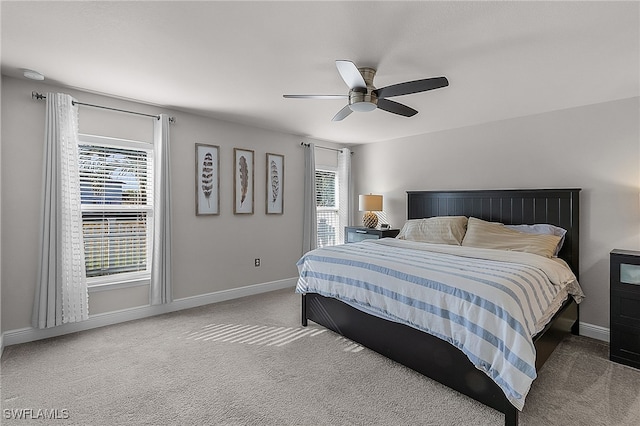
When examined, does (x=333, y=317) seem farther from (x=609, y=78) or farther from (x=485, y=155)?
(x=609, y=78)

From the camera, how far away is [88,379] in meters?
2.32

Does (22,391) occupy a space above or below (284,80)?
below

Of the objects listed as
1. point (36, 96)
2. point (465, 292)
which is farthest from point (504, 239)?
point (36, 96)

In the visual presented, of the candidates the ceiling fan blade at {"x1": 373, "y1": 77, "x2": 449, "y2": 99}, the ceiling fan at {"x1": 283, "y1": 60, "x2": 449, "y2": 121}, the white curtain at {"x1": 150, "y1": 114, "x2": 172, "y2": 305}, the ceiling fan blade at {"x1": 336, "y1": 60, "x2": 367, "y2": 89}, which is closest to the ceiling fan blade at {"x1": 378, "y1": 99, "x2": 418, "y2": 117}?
the ceiling fan at {"x1": 283, "y1": 60, "x2": 449, "y2": 121}

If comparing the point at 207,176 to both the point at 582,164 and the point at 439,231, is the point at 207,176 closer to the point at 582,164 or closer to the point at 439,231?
the point at 439,231

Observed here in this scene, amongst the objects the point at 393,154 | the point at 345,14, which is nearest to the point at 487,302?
the point at 345,14

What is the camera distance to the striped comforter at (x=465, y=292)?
1.82 meters

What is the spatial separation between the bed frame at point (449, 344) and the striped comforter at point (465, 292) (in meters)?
0.11

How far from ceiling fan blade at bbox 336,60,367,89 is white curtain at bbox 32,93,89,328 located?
2.72 m

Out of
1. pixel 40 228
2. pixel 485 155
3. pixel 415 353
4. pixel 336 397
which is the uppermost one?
pixel 485 155

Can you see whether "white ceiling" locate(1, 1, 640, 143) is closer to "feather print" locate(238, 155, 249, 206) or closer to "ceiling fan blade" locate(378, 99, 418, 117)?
"ceiling fan blade" locate(378, 99, 418, 117)

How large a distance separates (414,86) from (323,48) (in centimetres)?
72

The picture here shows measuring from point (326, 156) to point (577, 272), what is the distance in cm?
383

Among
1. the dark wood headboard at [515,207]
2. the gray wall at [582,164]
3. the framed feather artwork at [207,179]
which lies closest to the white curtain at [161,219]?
the framed feather artwork at [207,179]
